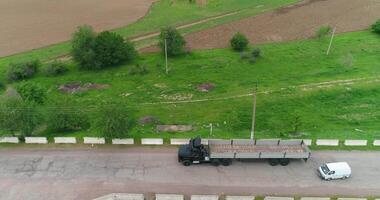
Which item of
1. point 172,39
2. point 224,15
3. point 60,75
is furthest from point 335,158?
point 224,15

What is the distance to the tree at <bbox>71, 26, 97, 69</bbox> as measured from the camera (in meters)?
57.3

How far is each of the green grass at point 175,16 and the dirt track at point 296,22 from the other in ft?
10.2

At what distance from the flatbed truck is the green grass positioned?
34.4 metres

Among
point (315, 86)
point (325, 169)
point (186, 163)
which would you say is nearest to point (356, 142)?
point (325, 169)

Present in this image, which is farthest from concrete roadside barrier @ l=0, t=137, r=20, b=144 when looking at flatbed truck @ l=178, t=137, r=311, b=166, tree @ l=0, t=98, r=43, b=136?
flatbed truck @ l=178, t=137, r=311, b=166

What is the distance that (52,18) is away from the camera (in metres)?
77.8

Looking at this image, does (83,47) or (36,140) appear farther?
(83,47)

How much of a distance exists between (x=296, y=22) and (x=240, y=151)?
152ft

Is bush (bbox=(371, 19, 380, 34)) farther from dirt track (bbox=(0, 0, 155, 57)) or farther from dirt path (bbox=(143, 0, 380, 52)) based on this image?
dirt track (bbox=(0, 0, 155, 57))

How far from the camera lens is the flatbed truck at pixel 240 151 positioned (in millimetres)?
35719

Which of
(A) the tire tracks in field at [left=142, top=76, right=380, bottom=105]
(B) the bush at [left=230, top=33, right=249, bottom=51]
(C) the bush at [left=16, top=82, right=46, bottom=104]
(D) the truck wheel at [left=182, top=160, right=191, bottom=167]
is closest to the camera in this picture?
(D) the truck wheel at [left=182, top=160, right=191, bottom=167]

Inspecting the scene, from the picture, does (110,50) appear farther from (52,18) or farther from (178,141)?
(52,18)

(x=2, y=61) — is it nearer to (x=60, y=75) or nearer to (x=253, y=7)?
(x=60, y=75)

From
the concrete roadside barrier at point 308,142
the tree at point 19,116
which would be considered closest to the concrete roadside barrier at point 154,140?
the tree at point 19,116
